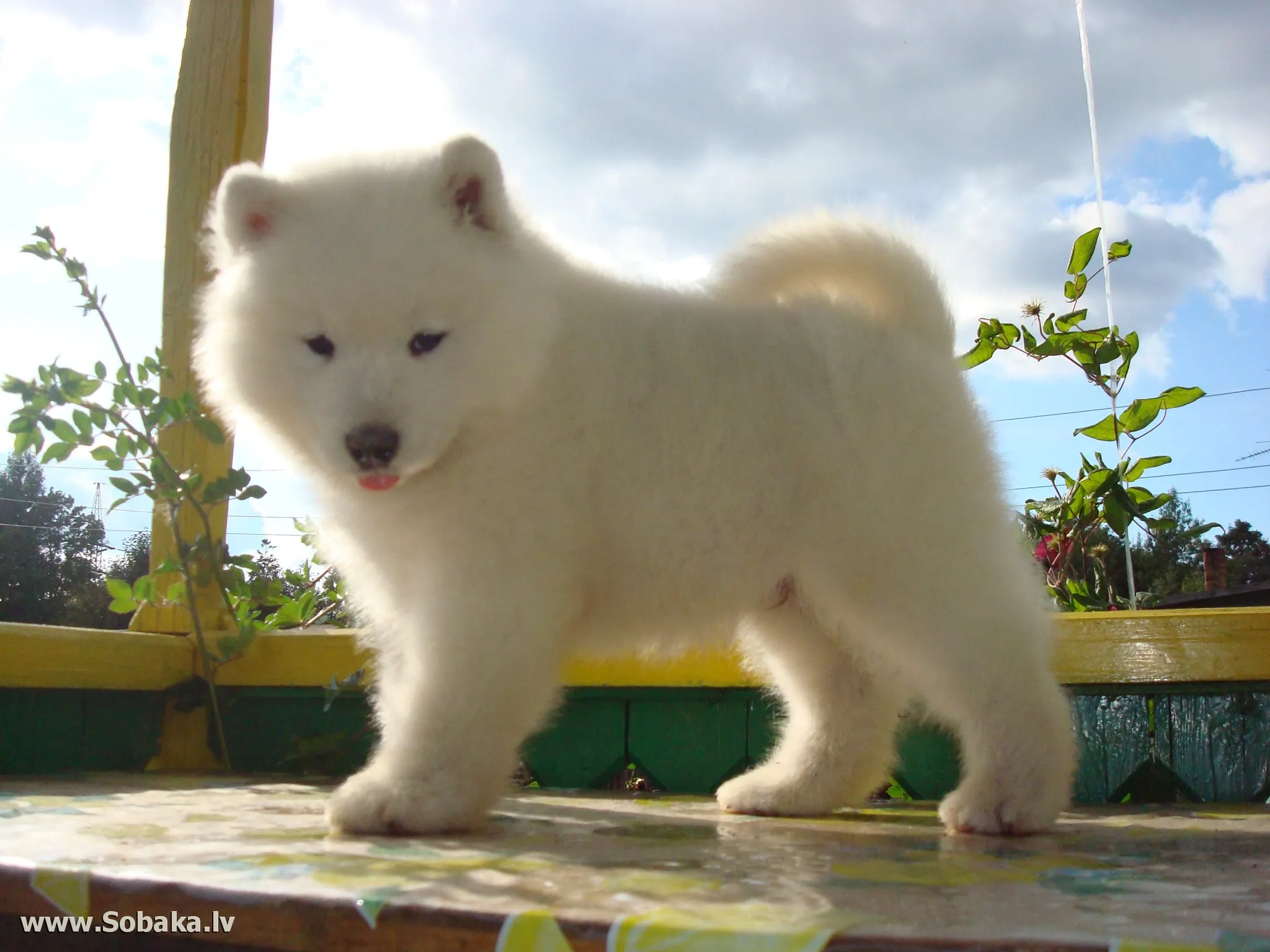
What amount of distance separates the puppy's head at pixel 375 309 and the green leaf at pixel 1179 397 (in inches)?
94.7

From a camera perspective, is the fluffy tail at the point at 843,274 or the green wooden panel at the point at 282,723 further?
the green wooden panel at the point at 282,723

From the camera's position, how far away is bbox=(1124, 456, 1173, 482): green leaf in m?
3.60

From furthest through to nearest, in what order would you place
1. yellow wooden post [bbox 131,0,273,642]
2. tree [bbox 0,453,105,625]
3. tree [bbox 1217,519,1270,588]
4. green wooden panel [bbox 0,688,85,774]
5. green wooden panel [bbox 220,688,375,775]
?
tree [bbox 1217,519,1270,588]
tree [bbox 0,453,105,625]
yellow wooden post [bbox 131,0,273,642]
green wooden panel [bbox 220,688,375,775]
green wooden panel [bbox 0,688,85,774]

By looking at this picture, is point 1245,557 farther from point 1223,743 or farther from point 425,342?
point 425,342

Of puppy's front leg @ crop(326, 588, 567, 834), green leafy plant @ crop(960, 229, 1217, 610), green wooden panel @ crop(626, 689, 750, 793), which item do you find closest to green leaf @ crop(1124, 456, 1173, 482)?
green leafy plant @ crop(960, 229, 1217, 610)

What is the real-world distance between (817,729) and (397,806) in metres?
1.23

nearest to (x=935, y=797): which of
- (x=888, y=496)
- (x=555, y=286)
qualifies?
(x=888, y=496)

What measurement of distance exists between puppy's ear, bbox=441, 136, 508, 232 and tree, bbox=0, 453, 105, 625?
212cm

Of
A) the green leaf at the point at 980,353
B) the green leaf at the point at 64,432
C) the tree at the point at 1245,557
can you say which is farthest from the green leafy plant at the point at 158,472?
the tree at the point at 1245,557

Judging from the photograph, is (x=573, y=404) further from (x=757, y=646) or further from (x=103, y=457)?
(x=103, y=457)

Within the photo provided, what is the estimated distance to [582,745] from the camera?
3402 millimetres

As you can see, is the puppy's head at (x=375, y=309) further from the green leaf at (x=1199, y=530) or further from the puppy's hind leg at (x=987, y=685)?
the green leaf at (x=1199, y=530)

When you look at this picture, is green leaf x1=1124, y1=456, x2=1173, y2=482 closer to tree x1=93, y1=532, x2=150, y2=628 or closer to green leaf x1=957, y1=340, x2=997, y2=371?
green leaf x1=957, y1=340, x2=997, y2=371

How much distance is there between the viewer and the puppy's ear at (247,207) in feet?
7.25
